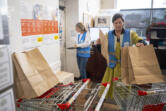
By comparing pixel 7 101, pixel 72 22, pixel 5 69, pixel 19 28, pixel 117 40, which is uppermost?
pixel 72 22

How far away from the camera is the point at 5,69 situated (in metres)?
0.69

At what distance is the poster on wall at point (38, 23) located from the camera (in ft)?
6.64

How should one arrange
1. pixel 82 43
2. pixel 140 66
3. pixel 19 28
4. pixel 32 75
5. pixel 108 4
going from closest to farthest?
pixel 32 75
pixel 140 66
pixel 19 28
pixel 82 43
pixel 108 4

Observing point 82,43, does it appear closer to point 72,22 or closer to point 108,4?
point 72,22

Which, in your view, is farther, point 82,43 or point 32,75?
point 82,43

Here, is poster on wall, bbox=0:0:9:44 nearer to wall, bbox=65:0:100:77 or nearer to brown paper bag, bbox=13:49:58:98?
brown paper bag, bbox=13:49:58:98

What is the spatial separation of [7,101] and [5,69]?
0.53 ft

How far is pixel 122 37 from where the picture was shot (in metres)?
1.91

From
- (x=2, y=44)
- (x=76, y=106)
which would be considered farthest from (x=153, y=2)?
(x=2, y=44)

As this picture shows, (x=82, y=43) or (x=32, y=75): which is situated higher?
(x=82, y=43)

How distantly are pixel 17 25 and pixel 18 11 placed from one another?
17 centimetres

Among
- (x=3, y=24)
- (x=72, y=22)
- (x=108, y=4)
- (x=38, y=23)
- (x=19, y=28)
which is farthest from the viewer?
(x=108, y=4)

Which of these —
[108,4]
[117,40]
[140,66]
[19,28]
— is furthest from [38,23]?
[108,4]

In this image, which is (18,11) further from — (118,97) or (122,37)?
(118,97)
